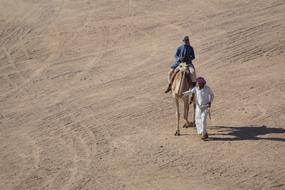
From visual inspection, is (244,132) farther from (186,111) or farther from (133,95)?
(133,95)

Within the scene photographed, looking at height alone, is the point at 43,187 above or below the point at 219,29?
below

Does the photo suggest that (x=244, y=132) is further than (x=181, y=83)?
Yes

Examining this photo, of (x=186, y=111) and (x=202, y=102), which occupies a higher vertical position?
(x=202, y=102)

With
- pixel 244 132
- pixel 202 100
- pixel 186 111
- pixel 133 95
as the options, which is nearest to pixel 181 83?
pixel 202 100

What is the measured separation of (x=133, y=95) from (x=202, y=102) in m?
4.10

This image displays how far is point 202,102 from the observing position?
672 inches

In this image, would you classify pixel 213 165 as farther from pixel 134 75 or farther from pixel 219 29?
pixel 219 29

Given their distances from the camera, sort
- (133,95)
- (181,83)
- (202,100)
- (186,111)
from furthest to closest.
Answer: (133,95) < (186,111) < (181,83) < (202,100)

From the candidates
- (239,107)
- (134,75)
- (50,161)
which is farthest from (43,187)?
(134,75)

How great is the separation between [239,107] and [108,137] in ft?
13.6

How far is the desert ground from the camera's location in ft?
51.2

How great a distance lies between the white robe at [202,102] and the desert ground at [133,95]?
0.44 meters

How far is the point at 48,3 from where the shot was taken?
3203 centimetres

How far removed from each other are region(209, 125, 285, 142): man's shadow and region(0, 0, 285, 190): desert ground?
0.09 ft
